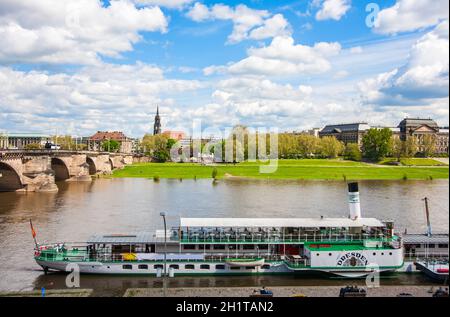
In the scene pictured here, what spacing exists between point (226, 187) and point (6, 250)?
4005 cm

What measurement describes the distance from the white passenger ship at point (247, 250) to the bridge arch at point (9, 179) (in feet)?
125

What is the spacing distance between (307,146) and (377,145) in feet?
58.8

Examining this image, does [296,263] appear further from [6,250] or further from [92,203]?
[92,203]

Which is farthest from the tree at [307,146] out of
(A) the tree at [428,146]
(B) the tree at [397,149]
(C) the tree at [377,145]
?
(A) the tree at [428,146]

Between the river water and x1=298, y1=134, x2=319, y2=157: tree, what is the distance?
5263 centimetres

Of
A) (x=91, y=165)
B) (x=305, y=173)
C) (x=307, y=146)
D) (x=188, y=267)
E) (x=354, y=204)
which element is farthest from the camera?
(x=307, y=146)

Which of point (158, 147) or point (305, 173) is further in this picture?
point (158, 147)

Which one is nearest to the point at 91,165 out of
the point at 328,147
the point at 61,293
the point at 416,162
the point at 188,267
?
the point at 328,147

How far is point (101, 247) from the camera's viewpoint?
79.8ft

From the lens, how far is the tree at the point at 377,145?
11250 cm

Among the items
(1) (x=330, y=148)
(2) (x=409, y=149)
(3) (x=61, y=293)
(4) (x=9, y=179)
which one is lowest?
(3) (x=61, y=293)

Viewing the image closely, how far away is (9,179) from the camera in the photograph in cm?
5944

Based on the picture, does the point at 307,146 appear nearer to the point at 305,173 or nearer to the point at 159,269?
the point at 305,173

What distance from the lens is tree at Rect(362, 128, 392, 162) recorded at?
11250 cm
